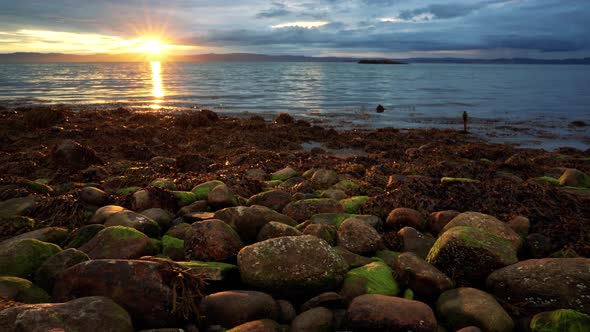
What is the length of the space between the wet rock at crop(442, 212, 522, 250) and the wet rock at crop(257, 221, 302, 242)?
2151mm

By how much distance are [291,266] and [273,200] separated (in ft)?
8.25

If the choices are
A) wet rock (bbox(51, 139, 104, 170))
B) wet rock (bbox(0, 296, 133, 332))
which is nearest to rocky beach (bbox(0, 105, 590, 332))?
wet rock (bbox(0, 296, 133, 332))

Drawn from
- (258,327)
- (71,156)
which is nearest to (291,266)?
(258,327)

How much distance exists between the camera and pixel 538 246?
4848 mm

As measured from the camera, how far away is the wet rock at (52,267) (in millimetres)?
3658

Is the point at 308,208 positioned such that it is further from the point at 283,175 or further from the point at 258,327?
the point at 258,327

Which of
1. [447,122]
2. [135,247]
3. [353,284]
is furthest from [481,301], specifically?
[447,122]

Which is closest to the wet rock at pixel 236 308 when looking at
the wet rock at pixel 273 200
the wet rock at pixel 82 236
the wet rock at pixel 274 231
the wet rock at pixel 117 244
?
the wet rock at pixel 274 231

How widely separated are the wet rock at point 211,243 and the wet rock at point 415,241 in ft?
7.18

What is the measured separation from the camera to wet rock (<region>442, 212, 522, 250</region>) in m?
4.74

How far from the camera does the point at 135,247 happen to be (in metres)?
4.31

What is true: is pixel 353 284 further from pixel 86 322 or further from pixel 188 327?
pixel 86 322

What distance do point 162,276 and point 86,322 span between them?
69cm

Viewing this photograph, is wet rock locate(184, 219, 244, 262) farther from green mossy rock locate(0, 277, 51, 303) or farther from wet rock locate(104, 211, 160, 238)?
green mossy rock locate(0, 277, 51, 303)
